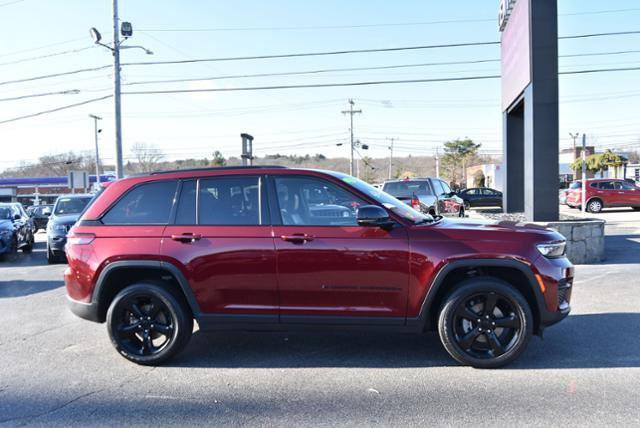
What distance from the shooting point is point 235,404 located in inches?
162

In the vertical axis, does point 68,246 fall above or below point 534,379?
above


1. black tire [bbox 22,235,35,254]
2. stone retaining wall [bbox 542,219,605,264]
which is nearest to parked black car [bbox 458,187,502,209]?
stone retaining wall [bbox 542,219,605,264]

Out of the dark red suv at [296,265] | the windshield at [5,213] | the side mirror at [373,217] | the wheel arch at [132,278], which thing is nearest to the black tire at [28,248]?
the windshield at [5,213]

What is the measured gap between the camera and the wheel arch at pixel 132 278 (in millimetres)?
4910

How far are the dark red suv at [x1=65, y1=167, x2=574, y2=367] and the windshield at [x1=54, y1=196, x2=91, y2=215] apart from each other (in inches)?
379

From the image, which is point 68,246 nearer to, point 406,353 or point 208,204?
point 208,204

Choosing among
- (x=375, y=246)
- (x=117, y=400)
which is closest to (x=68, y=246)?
(x=117, y=400)

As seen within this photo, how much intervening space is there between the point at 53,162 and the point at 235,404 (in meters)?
100

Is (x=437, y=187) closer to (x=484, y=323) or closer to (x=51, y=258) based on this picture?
(x=51, y=258)

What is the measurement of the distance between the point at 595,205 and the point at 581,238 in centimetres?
1750

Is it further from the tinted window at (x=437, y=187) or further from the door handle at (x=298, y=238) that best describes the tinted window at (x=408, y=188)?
the door handle at (x=298, y=238)

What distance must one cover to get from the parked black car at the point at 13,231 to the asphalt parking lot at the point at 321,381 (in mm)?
7752

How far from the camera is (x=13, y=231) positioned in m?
13.6

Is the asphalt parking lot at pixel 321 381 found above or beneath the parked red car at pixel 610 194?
beneath
